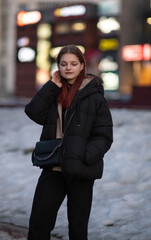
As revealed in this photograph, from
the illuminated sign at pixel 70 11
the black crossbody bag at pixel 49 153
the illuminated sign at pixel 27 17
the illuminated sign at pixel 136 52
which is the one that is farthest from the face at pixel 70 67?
the illuminated sign at pixel 27 17

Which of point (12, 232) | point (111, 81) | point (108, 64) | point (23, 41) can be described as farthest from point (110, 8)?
point (12, 232)

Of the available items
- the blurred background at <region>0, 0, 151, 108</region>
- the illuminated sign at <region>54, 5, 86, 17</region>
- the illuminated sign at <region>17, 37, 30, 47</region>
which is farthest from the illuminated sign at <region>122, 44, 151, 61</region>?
the illuminated sign at <region>17, 37, 30, 47</region>

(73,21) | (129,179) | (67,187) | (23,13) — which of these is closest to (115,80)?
(73,21)

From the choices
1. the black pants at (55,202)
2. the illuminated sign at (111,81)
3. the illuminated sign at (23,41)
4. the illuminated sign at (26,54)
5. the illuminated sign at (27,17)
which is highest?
the illuminated sign at (27,17)

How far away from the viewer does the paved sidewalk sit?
5.11 metres

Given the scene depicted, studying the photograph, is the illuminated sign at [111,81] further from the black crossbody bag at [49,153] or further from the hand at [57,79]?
the black crossbody bag at [49,153]

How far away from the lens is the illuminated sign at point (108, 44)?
4391cm

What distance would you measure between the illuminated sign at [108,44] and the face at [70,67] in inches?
1602

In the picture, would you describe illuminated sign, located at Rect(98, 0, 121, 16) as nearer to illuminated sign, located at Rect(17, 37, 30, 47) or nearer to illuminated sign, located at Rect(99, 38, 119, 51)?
illuminated sign, located at Rect(99, 38, 119, 51)

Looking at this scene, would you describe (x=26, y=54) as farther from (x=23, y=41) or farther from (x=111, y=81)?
(x=111, y=81)

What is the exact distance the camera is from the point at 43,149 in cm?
357

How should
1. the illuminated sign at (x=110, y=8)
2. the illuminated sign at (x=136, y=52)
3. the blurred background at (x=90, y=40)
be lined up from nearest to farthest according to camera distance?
the illuminated sign at (x=136, y=52)
the blurred background at (x=90, y=40)
the illuminated sign at (x=110, y=8)

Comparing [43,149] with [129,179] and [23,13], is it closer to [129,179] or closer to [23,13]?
[129,179]

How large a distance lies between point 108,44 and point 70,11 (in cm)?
702
